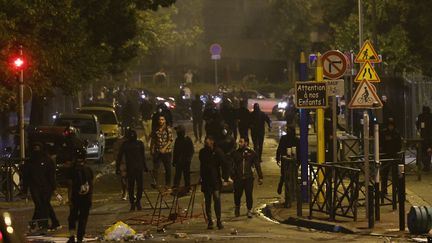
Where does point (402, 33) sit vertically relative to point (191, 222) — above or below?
above

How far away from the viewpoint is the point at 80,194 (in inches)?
575

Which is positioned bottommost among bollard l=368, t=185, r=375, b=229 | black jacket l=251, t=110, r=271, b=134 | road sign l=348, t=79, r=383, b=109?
→ bollard l=368, t=185, r=375, b=229

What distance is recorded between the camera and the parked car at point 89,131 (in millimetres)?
30469

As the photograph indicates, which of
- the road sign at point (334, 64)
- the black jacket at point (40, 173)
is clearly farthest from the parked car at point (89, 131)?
the black jacket at point (40, 173)

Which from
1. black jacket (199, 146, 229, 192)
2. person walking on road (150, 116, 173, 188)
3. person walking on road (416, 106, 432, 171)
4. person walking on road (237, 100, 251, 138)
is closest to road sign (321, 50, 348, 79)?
black jacket (199, 146, 229, 192)

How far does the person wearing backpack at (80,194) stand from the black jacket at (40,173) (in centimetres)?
193

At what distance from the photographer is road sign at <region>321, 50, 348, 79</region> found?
18.7 metres

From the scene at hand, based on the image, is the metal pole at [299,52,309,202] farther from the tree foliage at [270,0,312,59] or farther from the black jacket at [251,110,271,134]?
the tree foliage at [270,0,312,59]

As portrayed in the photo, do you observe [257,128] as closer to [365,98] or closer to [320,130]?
[320,130]

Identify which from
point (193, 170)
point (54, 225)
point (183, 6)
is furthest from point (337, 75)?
point (183, 6)

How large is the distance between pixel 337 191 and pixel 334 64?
118 inches

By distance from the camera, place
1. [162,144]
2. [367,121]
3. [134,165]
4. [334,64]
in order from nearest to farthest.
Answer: [367,121] < [334,64] < [134,165] < [162,144]

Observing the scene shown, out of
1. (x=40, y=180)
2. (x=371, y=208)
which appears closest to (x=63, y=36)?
(x=40, y=180)

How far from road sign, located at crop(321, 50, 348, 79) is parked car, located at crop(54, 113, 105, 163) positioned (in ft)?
42.7
